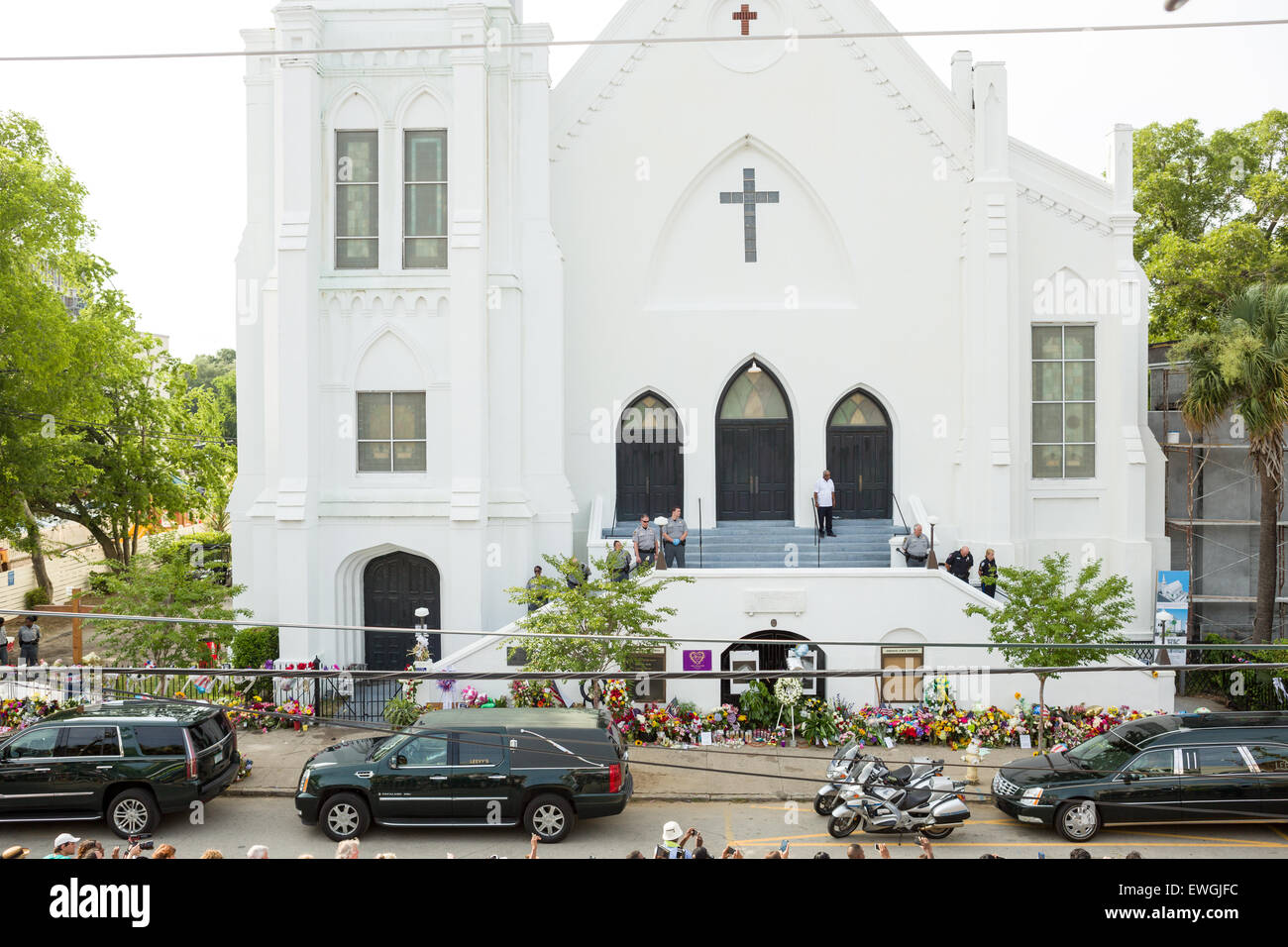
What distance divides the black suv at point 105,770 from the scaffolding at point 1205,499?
859 inches

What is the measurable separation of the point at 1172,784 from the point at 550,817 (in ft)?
27.7

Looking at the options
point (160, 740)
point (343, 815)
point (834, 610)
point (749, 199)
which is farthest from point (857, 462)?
point (160, 740)

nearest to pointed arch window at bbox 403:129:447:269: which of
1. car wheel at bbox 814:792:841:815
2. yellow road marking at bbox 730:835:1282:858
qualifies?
car wheel at bbox 814:792:841:815

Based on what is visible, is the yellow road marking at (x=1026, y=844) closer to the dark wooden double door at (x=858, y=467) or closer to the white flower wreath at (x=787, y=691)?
the white flower wreath at (x=787, y=691)

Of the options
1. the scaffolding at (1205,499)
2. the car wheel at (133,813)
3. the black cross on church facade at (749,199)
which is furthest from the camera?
the black cross on church facade at (749,199)

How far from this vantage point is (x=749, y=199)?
23.8m

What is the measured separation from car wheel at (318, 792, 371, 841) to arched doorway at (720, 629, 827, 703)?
810 centimetres

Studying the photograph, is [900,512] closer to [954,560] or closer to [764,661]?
[954,560]

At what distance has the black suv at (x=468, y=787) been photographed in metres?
13.3

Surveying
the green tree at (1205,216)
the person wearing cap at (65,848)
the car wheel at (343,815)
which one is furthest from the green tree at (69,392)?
the green tree at (1205,216)

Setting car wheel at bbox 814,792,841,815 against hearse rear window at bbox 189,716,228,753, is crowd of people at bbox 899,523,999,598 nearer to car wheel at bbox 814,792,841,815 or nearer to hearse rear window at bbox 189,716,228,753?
car wheel at bbox 814,792,841,815

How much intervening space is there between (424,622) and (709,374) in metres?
8.86

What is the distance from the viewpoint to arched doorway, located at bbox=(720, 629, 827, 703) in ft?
64.3
